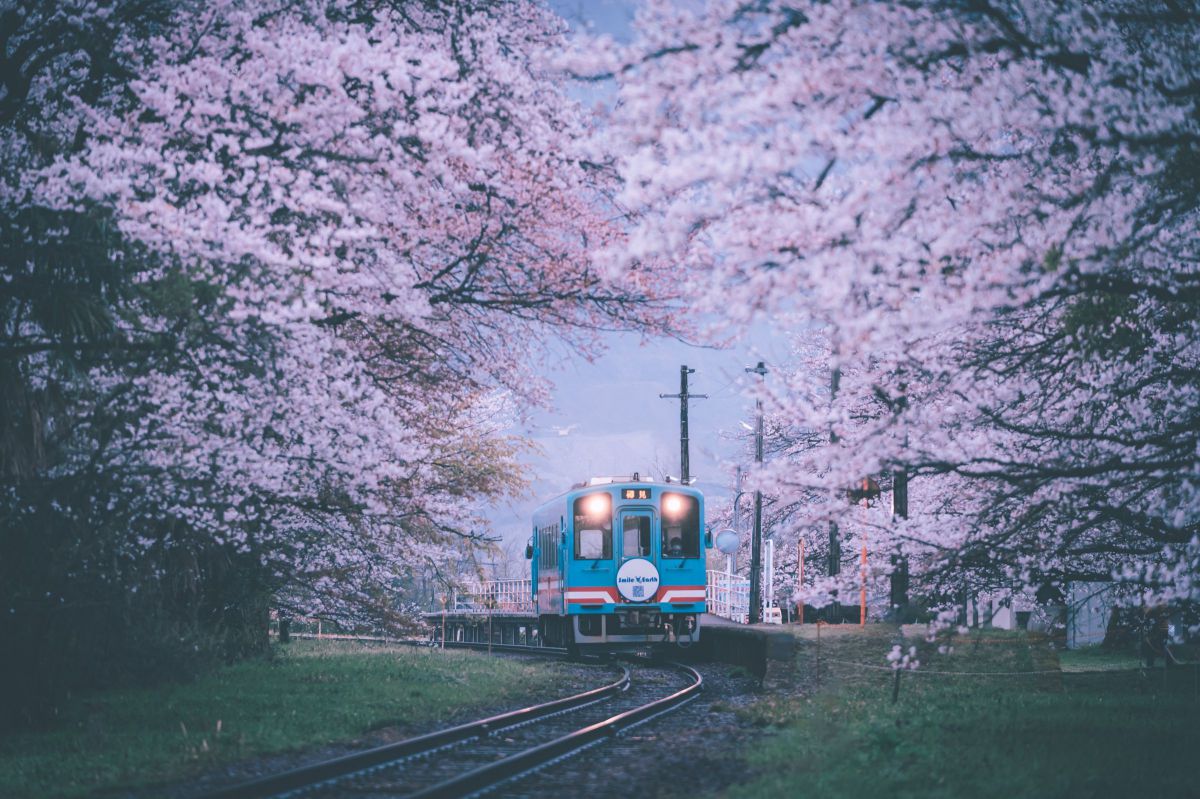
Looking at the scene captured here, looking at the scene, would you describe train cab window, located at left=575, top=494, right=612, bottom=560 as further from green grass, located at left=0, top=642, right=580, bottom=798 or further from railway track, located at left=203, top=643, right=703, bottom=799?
railway track, located at left=203, top=643, right=703, bottom=799

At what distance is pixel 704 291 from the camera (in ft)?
27.9

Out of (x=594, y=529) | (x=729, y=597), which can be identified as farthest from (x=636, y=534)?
(x=729, y=597)

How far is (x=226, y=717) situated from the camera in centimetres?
1139

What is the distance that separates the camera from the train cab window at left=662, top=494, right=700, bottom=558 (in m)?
21.6

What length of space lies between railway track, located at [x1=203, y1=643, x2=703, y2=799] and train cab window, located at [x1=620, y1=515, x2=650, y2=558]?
6.52 meters

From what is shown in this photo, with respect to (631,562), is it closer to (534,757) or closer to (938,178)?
(534,757)

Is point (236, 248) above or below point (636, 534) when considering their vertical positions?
above

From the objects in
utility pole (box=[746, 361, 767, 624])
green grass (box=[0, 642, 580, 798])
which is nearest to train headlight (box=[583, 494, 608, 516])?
green grass (box=[0, 642, 580, 798])

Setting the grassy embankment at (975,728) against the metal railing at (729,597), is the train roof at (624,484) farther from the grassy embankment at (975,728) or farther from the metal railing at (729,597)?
the metal railing at (729,597)

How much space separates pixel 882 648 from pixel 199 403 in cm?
1045

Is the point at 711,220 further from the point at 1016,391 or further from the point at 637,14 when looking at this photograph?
the point at 1016,391

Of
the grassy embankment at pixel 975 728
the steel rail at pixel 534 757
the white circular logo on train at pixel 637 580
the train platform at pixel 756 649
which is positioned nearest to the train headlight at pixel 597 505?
the white circular logo on train at pixel 637 580

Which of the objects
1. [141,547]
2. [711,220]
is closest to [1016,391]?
[711,220]

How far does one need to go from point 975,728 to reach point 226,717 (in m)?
7.60
